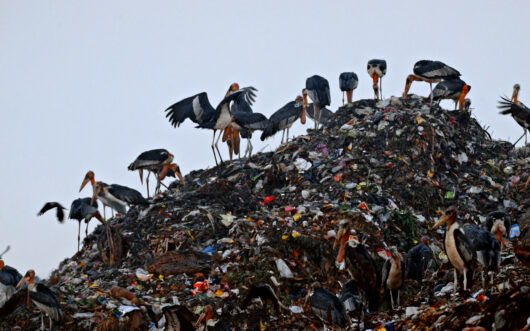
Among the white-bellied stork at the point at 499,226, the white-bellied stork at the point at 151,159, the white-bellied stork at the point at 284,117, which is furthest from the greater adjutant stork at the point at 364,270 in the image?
the white-bellied stork at the point at 284,117

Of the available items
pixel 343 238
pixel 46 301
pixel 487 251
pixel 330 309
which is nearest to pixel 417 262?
pixel 343 238

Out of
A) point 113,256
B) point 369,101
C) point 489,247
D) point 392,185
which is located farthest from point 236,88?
point 489,247

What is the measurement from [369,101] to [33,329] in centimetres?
1018

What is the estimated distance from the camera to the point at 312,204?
404 inches

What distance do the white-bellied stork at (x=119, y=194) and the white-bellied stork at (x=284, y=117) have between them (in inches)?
142

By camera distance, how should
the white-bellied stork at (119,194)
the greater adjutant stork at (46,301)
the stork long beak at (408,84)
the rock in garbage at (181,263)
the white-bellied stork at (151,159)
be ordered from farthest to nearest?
the stork long beak at (408,84), the white-bellied stork at (151,159), the white-bellied stork at (119,194), the rock in garbage at (181,263), the greater adjutant stork at (46,301)

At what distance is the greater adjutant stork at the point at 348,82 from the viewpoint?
1514cm

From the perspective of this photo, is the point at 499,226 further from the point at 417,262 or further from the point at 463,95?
the point at 463,95

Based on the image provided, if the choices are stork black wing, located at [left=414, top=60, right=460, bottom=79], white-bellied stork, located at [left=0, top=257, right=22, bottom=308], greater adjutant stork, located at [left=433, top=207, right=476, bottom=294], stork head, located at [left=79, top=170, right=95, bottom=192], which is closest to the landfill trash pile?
white-bellied stork, located at [left=0, top=257, right=22, bottom=308]

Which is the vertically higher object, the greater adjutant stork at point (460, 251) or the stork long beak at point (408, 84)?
the stork long beak at point (408, 84)

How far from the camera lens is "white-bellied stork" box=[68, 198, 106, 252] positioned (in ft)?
35.1

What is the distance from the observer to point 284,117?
13844 millimetres

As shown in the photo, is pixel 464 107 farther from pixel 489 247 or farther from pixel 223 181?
pixel 489 247

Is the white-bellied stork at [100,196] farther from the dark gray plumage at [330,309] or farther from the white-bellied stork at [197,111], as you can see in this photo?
the dark gray plumage at [330,309]
